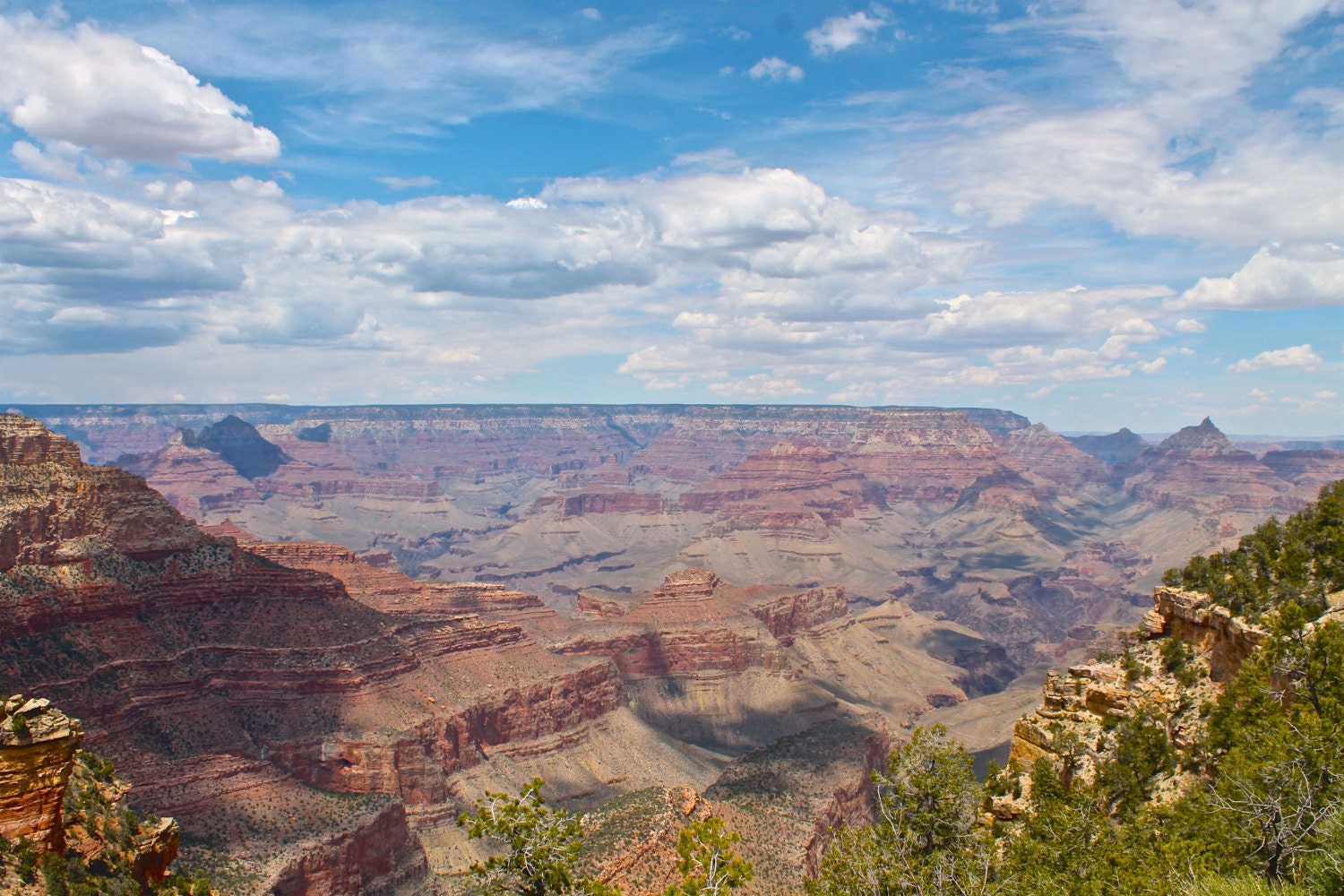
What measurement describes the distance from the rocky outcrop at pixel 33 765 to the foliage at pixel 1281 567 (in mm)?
38787

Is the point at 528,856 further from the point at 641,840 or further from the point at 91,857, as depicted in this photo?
the point at 641,840

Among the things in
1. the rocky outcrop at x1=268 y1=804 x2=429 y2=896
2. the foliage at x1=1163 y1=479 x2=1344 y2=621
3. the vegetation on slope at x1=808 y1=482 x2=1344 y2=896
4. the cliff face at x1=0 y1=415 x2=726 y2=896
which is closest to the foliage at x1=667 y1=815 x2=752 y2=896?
the vegetation on slope at x1=808 y1=482 x2=1344 y2=896

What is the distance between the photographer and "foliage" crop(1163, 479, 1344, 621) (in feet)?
111

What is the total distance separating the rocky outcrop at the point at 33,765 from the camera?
24719mm

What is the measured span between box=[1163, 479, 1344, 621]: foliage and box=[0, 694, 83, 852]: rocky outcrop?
38787mm

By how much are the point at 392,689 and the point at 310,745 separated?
37.9ft

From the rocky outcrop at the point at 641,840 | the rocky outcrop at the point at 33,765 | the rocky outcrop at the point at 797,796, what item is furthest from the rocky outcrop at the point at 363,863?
the rocky outcrop at the point at 33,765

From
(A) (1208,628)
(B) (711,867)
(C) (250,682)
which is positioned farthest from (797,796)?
(B) (711,867)

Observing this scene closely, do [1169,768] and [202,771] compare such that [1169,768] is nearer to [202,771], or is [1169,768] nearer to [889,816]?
[889,816]

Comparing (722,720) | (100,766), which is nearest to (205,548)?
(100,766)

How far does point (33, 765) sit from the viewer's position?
25.2 m

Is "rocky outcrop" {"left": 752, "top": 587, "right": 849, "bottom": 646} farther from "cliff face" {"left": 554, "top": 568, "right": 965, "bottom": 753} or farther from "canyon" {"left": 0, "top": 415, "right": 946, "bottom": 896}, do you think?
"canyon" {"left": 0, "top": 415, "right": 946, "bottom": 896}

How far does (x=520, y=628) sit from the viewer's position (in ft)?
388

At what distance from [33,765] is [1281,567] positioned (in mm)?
43403
